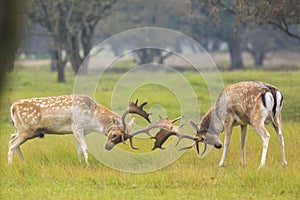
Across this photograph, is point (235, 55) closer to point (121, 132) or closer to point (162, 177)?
point (121, 132)

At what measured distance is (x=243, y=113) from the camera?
1068 cm

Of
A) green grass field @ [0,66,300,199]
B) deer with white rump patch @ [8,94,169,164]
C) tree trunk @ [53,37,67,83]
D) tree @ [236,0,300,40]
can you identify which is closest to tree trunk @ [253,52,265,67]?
tree trunk @ [53,37,67,83]

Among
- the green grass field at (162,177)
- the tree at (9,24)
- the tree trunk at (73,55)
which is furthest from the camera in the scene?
the tree trunk at (73,55)

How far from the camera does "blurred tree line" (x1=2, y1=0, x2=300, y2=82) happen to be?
58.7 feet

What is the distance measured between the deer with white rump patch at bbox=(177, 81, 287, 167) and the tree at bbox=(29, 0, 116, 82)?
2103 cm

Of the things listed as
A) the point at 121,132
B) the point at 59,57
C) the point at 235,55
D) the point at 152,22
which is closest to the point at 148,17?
the point at 152,22

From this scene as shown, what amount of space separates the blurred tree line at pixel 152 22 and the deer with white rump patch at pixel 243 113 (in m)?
3.44

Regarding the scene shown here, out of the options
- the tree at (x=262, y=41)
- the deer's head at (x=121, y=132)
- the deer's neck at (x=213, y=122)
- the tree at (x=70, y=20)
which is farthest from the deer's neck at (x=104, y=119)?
the tree at (x=262, y=41)

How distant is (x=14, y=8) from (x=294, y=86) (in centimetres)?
2234

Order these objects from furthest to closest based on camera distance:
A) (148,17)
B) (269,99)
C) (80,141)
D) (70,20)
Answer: (148,17) → (70,20) → (80,141) → (269,99)

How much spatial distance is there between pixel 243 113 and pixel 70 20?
23767mm

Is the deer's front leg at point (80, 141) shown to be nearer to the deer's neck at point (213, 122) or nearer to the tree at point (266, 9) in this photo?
the deer's neck at point (213, 122)

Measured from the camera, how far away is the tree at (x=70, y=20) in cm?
3203

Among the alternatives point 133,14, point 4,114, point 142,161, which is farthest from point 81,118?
point 133,14
